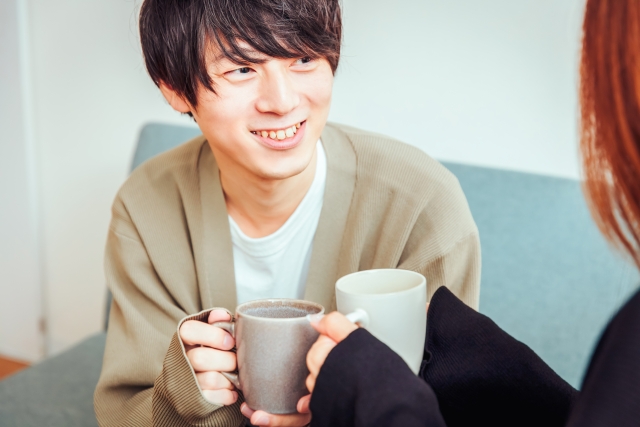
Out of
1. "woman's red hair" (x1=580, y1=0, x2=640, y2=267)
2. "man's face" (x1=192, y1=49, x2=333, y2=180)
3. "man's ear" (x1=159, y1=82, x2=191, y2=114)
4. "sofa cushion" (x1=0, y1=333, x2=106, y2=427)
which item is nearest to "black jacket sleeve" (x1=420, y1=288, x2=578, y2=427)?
"woman's red hair" (x1=580, y1=0, x2=640, y2=267)

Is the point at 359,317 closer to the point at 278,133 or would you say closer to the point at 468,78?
the point at 278,133

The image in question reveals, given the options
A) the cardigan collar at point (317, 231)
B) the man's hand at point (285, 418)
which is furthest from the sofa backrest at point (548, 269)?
the man's hand at point (285, 418)

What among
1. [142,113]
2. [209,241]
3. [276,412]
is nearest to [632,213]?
[276,412]

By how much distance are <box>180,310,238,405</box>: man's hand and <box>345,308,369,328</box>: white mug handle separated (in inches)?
7.5

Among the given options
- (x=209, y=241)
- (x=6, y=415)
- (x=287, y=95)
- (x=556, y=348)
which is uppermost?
(x=287, y=95)

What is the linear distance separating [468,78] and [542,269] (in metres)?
0.50

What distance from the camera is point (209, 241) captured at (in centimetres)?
116

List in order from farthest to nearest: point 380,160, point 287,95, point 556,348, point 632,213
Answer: point 556,348, point 380,160, point 287,95, point 632,213

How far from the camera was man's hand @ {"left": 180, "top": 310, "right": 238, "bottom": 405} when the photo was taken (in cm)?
76

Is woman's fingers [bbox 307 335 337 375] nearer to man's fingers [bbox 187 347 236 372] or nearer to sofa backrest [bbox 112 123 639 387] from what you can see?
man's fingers [bbox 187 347 236 372]

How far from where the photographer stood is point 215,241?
3.81 feet

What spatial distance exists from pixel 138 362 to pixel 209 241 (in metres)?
0.25

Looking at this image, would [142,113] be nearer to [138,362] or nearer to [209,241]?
[209,241]

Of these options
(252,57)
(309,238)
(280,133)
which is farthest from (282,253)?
(252,57)
